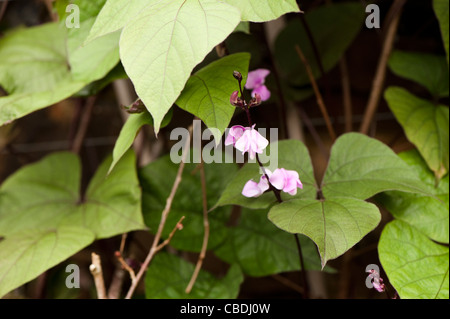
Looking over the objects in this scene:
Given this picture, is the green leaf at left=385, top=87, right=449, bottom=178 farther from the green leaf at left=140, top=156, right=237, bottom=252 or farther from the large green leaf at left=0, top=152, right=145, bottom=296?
the large green leaf at left=0, top=152, right=145, bottom=296

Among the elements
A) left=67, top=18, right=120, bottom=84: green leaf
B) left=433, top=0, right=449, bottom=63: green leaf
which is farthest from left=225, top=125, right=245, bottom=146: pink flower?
left=433, top=0, right=449, bottom=63: green leaf

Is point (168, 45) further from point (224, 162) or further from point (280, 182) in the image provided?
point (224, 162)

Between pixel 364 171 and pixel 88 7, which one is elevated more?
pixel 88 7

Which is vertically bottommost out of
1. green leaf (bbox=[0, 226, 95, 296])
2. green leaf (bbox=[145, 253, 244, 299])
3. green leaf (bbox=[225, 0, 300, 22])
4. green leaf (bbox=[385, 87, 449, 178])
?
green leaf (bbox=[145, 253, 244, 299])

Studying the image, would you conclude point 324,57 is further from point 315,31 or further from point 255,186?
point 255,186

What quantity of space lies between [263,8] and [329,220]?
9.7 inches

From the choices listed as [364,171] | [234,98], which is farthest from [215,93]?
[364,171]

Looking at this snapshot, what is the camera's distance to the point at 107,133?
131 cm

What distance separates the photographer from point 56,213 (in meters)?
0.83

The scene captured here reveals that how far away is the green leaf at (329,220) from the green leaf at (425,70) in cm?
39

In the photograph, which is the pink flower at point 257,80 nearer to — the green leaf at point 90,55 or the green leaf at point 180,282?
the green leaf at point 90,55

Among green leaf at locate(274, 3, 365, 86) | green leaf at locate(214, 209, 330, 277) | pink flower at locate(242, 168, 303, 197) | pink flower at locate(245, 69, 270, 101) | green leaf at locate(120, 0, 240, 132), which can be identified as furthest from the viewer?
green leaf at locate(274, 3, 365, 86)

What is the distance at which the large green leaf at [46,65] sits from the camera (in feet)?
2.17

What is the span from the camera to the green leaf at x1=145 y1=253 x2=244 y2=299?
2.36 feet
